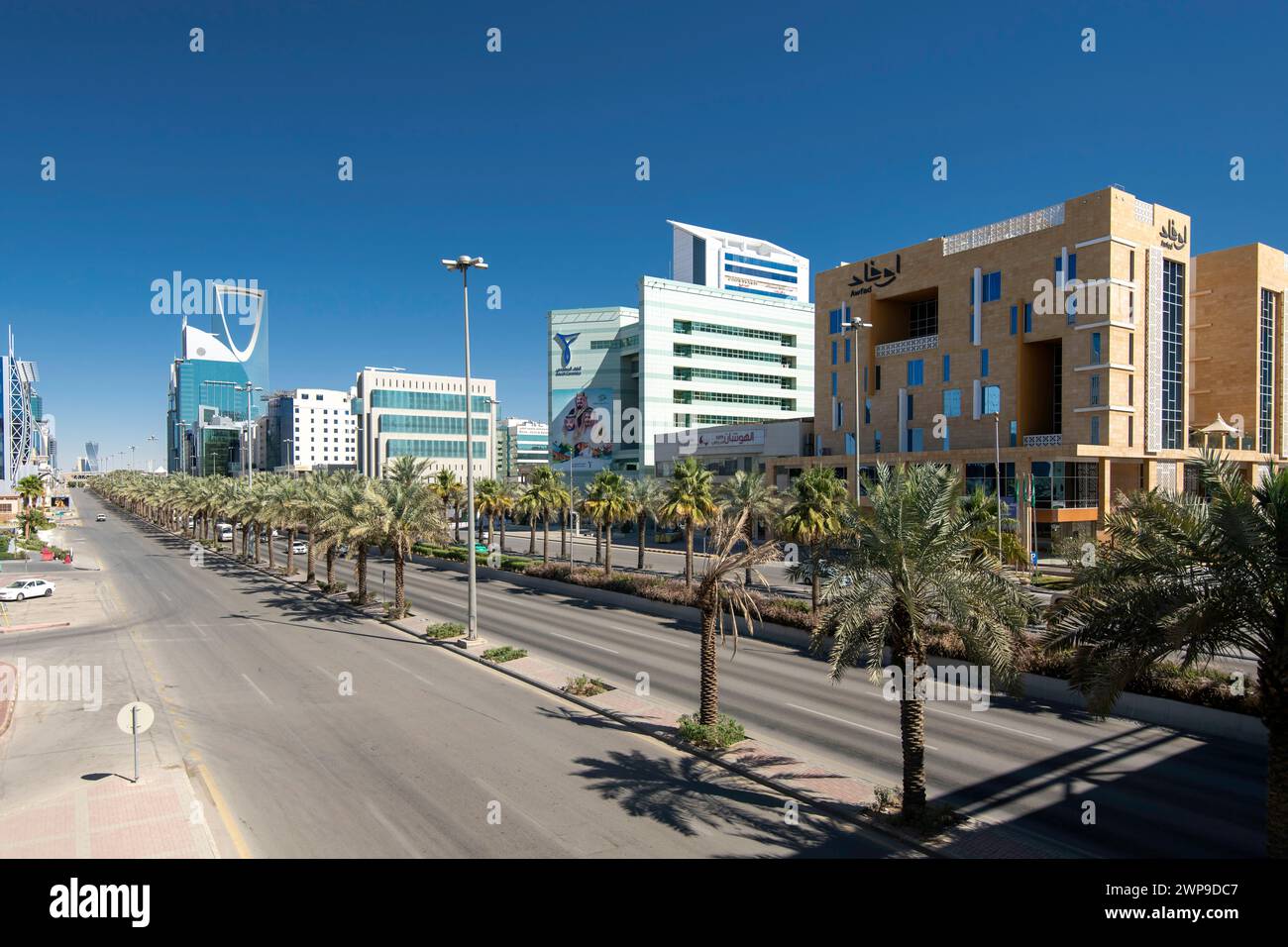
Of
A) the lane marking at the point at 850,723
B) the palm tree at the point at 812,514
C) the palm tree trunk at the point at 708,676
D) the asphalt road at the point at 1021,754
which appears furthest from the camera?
the palm tree at the point at 812,514

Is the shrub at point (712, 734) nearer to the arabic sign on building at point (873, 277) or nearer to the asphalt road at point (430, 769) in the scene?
the asphalt road at point (430, 769)

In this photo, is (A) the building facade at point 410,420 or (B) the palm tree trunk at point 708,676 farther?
(A) the building facade at point 410,420

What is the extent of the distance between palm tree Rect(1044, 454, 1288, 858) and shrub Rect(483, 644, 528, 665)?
16.8 metres

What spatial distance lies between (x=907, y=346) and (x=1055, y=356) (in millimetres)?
10780

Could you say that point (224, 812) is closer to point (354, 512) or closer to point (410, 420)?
point (354, 512)

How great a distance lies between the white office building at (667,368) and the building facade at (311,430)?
83.6 m

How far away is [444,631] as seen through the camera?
89.7 feet

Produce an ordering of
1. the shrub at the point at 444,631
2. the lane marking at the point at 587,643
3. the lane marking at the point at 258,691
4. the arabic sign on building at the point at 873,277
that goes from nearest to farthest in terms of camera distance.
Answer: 1. the lane marking at the point at 258,691
2. the lane marking at the point at 587,643
3. the shrub at the point at 444,631
4. the arabic sign on building at the point at 873,277

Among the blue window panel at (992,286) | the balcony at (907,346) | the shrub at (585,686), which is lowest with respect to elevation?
the shrub at (585,686)


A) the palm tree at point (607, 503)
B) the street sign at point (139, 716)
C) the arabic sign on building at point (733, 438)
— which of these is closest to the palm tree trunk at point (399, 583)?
the palm tree at point (607, 503)

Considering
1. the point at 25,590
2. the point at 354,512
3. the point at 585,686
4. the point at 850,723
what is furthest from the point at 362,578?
the point at 850,723

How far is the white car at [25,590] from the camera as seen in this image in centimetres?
3744

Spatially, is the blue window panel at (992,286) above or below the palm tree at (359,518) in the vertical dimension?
above
